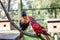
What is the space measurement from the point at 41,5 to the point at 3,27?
25.1 inches

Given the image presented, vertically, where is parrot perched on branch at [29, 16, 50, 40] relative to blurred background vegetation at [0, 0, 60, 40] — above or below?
below

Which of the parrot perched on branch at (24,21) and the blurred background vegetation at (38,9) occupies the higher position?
the blurred background vegetation at (38,9)

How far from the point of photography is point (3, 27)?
269 cm

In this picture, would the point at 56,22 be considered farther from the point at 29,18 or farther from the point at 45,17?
the point at 29,18

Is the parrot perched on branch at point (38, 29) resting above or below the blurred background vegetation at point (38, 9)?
below

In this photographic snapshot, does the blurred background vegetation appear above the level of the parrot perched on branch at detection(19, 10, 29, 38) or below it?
above

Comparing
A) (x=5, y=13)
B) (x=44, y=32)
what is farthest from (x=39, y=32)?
(x=5, y=13)

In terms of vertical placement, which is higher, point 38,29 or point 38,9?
point 38,9

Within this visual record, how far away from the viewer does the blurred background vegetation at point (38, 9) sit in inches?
103

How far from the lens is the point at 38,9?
2.64 m

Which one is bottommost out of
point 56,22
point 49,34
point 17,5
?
point 49,34

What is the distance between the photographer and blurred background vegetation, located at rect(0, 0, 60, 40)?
2.61 meters

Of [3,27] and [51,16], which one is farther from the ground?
[51,16]

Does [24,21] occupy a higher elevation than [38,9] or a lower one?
lower
